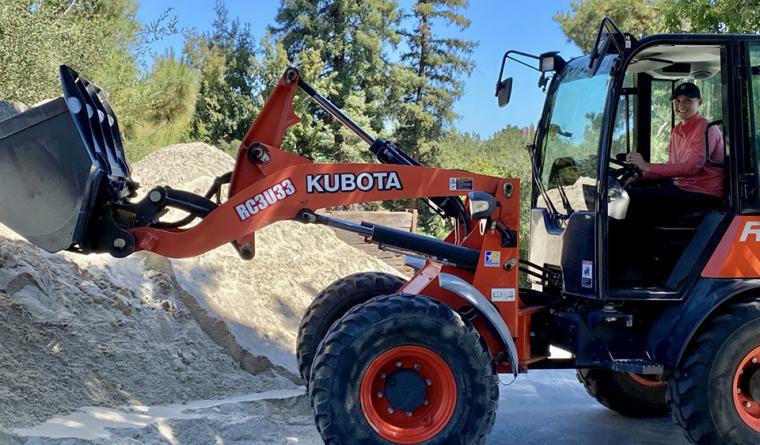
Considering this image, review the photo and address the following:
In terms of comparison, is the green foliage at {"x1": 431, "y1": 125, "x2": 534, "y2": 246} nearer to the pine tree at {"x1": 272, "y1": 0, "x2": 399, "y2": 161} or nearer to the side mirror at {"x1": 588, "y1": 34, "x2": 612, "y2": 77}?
the pine tree at {"x1": 272, "y1": 0, "x2": 399, "y2": 161}

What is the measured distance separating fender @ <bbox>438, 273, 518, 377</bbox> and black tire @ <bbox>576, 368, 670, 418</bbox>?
5.71ft

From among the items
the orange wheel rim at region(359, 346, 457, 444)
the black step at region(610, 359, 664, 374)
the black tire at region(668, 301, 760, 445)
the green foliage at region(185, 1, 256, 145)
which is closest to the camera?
the orange wheel rim at region(359, 346, 457, 444)

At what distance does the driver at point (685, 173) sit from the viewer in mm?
4996

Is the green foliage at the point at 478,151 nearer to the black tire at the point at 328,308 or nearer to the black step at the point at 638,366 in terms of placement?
the black tire at the point at 328,308

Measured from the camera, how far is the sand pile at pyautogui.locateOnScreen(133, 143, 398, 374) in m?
8.08

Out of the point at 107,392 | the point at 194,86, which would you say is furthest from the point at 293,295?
the point at 194,86

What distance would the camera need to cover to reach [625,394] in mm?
6176

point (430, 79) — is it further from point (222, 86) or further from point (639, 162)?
point (639, 162)

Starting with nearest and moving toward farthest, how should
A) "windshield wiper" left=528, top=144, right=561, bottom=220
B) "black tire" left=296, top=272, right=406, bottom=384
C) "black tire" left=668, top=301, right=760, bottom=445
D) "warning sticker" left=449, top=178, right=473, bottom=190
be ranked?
"black tire" left=668, top=301, right=760, bottom=445
"warning sticker" left=449, top=178, right=473, bottom=190
"windshield wiper" left=528, top=144, right=561, bottom=220
"black tire" left=296, top=272, right=406, bottom=384

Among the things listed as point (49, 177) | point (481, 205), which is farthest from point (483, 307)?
point (49, 177)

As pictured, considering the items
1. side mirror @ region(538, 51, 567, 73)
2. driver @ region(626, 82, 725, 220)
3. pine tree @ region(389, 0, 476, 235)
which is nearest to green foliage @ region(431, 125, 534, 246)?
pine tree @ region(389, 0, 476, 235)

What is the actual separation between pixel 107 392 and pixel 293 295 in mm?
3711

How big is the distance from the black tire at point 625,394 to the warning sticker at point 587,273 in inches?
56.8

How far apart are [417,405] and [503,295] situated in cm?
91
